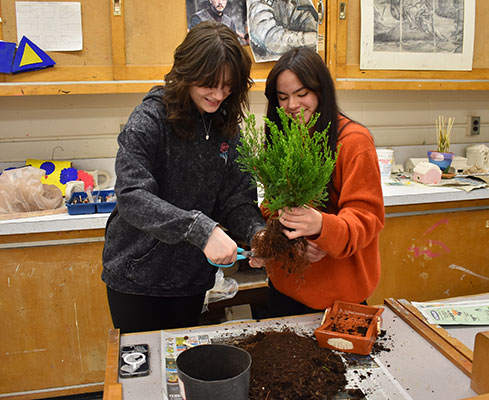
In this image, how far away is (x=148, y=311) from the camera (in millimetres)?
1500

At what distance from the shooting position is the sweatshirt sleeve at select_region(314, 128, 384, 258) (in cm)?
128

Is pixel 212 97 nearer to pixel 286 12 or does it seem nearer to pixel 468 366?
pixel 468 366

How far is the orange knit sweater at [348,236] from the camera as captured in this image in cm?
129

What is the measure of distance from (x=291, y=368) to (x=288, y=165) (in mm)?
503

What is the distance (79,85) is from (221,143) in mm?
1270

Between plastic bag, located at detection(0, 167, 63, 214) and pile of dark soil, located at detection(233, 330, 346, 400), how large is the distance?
147 centimetres

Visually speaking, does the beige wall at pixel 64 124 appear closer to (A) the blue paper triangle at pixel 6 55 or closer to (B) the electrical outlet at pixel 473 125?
(A) the blue paper triangle at pixel 6 55

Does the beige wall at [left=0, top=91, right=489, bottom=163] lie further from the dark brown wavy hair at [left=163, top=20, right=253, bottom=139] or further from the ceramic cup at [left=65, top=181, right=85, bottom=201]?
the dark brown wavy hair at [left=163, top=20, right=253, bottom=139]

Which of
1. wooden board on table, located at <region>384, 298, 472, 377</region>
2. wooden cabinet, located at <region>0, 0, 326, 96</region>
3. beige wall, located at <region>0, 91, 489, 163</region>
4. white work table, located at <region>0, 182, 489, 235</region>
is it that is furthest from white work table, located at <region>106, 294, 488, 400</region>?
beige wall, located at <region>0, 91, 489, 163</region>

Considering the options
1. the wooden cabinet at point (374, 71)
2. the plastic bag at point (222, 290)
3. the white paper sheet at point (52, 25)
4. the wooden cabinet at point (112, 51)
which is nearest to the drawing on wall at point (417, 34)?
the wooden cabinet at point (374, 71)

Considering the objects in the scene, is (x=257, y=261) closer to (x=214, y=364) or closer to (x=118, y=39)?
(x=214, y=364)

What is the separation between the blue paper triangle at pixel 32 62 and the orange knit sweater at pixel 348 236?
1.63 metres

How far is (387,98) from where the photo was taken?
10.9 feet

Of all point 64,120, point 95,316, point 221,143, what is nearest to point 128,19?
point 64,120
